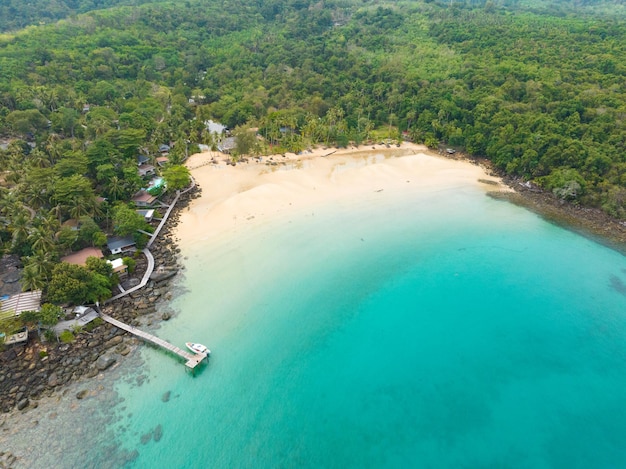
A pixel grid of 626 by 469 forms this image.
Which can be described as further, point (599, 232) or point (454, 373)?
point (599, 232)

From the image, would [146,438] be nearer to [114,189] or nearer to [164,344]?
[164,344]

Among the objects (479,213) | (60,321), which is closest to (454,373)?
(479,213)

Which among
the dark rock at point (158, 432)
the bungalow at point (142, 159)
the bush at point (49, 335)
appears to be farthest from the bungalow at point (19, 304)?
the bungalow at point (142, 159)

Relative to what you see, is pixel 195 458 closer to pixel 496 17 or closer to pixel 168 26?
pixel 168 26

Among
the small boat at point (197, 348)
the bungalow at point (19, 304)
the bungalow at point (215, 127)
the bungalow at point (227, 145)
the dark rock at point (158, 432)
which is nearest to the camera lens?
the dark rock at point (158, 432)

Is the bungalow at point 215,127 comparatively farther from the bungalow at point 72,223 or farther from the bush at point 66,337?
the bush at point 66,337

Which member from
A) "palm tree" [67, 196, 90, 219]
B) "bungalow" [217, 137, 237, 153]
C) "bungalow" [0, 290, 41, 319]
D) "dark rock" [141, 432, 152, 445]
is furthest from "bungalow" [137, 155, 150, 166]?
"dark rock" [141, 432, 152, 445]
